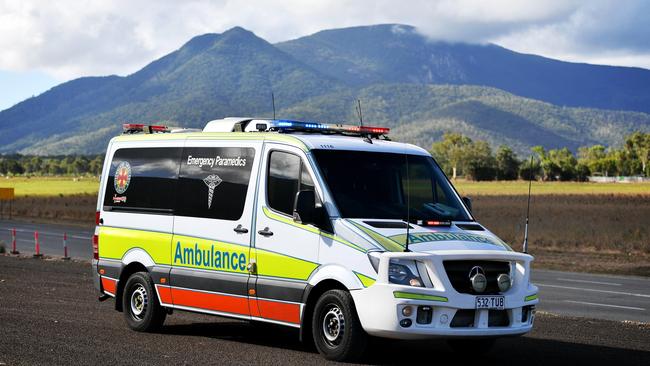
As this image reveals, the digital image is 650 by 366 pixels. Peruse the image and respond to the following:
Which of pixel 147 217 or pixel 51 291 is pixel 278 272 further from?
pixel 51 291

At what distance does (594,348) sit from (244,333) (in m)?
4.26

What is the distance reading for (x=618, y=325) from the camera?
Answer: 1506cm

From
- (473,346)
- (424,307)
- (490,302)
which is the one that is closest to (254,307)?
(424,307)

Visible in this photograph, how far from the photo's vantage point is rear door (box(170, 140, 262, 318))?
38.8ft

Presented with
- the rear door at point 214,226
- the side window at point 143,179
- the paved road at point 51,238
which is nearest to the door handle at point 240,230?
the rear door at point 214,226

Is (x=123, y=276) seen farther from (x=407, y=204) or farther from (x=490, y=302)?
(x=490, y=302)

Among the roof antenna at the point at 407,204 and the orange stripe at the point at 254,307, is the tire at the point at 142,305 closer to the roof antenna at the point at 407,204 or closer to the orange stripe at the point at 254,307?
the orange stripe at the point at 254,307

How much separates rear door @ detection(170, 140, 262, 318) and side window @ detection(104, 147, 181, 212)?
26cm

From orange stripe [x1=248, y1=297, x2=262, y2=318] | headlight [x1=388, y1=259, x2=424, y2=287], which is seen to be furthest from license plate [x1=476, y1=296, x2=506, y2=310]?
orange stripe [x1=248, y1=297, x2=262, y2=318]

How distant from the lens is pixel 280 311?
11.3 meters

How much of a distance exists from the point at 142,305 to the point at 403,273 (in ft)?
14.3

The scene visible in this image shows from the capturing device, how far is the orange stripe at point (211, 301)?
11743mm

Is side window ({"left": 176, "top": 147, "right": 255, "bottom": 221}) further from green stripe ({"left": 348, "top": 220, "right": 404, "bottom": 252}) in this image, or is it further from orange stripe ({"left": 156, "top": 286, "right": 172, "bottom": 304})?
green stripe ({"left": 348, "top": 220, "right": 404, "bottom": 252})

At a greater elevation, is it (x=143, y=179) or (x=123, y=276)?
(x=143, y=179)
